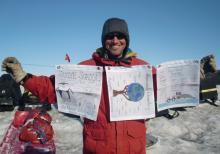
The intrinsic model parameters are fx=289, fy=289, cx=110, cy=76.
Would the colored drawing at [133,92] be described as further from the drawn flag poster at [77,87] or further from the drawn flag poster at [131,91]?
the drawn flag poster at [77,87]

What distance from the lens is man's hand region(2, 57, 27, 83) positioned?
312cm

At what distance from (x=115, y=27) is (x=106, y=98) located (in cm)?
87

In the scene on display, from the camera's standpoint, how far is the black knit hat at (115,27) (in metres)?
3.48

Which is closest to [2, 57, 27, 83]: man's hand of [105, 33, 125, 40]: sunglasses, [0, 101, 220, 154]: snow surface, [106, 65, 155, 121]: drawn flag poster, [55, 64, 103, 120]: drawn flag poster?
[55, 64, 103, 120]: drawn flag poster

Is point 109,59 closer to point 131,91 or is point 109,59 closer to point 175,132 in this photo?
point 131,91

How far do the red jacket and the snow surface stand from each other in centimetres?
399

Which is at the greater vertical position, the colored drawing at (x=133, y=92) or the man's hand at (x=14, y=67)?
the man's hand at (x=14, y=67)

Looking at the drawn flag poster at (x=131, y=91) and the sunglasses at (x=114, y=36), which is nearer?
the drawn flag poster at (x=131, y=91)

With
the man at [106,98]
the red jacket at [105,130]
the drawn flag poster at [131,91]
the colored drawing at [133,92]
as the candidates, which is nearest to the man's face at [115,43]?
the man at [106,98]

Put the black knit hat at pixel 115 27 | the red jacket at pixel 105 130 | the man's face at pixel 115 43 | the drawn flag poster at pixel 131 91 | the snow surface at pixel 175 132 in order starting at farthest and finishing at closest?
the snow surface at pixel 175 132 < the black knit hat at pixel 115 27 < the man's face at pixel 115 43 < the drawn flag poster at pixel 131 91 < the red jacket at pixel 105 130

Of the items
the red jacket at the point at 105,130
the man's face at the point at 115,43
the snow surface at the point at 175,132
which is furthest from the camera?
the snow surface at the point at 175,132

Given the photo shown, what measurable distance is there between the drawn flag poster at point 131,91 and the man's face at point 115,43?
0.23 m

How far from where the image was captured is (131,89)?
329cm

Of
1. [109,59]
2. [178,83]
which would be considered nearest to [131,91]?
[109,59]
